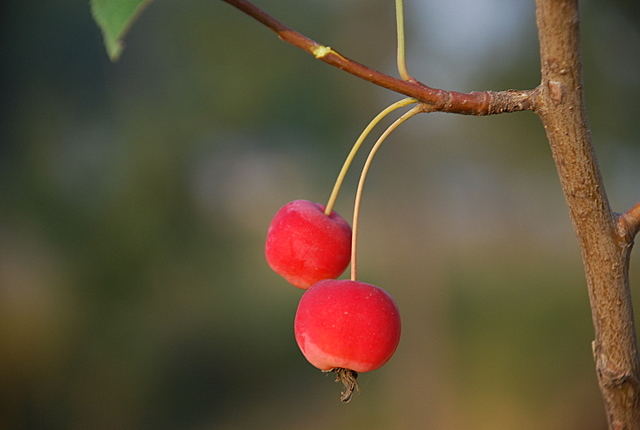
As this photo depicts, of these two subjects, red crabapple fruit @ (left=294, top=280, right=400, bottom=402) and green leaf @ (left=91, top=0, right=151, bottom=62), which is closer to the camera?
green leaf @ (left=91, top=0, right=151, bottom=62)

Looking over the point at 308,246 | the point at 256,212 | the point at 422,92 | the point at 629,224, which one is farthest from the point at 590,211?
the point at 256,212

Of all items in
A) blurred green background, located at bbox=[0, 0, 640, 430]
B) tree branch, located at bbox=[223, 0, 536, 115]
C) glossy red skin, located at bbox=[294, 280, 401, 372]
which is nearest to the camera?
tree branch, located at bbox=[223, 0, 536, 115]

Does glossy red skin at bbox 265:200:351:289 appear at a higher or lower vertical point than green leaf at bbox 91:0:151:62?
lower

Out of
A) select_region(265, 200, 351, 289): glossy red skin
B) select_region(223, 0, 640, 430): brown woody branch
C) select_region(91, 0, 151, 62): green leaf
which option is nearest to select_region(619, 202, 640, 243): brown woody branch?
select_region(223, 0, 640, 430): brown woody branch

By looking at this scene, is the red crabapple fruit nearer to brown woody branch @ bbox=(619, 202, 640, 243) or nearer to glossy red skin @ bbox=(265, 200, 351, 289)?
glossy red skin @ bbox=(265, 200, 351, 289)

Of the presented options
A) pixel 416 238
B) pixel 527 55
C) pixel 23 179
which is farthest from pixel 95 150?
pixel 527 55

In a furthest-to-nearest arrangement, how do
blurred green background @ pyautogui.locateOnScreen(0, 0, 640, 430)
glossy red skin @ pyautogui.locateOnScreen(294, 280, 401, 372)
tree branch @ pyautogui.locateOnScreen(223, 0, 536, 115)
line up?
blurred green background @ pyautogui.locateOnScreen(0, 0, 640, 430)
glossy red skin @ pyautogui.locateOnScreen(294, 280, 401, 372)
tree branch @ pyautogui.locateOnScreen(223, 0, 536, 115)
